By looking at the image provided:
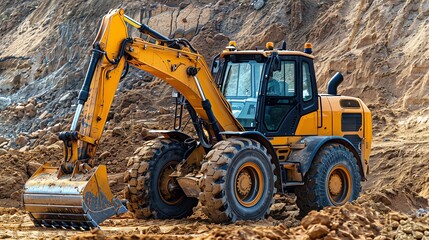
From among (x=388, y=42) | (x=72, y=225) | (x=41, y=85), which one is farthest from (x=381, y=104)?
(x=41, y=85)

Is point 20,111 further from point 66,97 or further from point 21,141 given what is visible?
point 21,141

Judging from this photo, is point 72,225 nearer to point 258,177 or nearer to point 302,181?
point 258,177

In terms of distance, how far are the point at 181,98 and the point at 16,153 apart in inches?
300

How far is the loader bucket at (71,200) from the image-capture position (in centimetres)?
947

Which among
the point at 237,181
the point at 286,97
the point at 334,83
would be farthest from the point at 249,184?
the point at 334,83

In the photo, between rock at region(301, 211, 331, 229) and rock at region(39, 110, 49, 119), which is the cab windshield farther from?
rock at region(39, 110, 49, 119)

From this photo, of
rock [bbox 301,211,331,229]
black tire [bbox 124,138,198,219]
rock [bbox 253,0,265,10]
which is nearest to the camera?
rock [bbox 301,211,331,229]

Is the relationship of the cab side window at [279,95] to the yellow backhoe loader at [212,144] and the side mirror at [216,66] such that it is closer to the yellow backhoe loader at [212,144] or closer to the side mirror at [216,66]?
the yellow backhoe loader at [212,144]

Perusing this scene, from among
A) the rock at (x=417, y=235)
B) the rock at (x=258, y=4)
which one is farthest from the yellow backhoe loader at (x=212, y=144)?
the rock at (x=258, y=4)

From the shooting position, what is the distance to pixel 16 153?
58.9 feet

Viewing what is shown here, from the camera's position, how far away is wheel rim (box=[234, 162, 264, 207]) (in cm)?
1065

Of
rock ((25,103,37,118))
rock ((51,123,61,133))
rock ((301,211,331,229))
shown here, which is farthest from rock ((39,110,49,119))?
rock ((301,211,331,229))

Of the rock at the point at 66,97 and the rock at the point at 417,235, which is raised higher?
the rock at the point at 66,97

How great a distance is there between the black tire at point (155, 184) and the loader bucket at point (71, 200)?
1360mm
